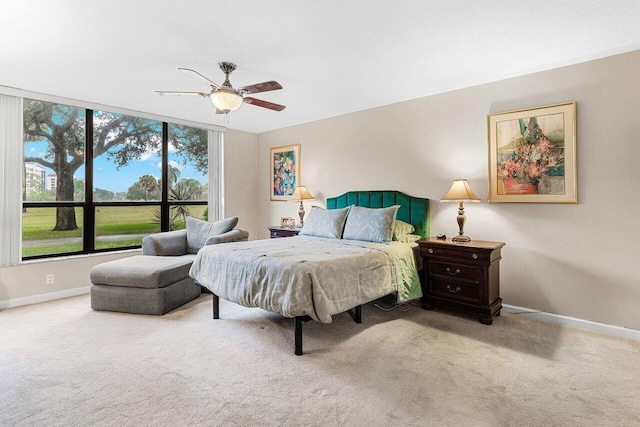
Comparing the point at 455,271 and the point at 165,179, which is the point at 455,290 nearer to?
the point at 455,271

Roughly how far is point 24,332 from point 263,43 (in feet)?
11.3

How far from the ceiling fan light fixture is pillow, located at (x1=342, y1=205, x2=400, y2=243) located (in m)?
1.90

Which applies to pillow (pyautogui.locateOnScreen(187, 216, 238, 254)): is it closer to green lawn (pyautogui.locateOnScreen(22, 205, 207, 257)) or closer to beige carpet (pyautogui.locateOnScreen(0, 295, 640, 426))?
green lawn (pyautogui.locateOnScreen(22, 205, 207, 257))

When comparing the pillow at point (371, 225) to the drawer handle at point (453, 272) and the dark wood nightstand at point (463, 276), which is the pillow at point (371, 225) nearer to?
the dark wood nightstand at point (463, 276)

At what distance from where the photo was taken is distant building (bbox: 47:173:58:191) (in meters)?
4.31

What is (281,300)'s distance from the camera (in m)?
2.51

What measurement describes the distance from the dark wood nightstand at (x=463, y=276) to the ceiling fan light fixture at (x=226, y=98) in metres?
2.42

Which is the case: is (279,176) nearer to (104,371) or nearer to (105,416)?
(104,371)

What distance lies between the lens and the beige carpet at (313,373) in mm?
1850

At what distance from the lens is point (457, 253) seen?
11.0 feet

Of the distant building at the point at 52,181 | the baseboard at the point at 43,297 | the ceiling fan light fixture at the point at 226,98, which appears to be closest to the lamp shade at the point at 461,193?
the ceiling fan light fixture at the point at 226,98

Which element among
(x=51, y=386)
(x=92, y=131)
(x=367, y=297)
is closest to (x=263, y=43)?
(x=367, y=297)

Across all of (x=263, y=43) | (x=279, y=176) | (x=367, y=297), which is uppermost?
(x=263, y=43)

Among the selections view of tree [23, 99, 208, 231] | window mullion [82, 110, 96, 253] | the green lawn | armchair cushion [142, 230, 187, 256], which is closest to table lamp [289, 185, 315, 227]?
armchair cushion [142, 230, 187, 256]
